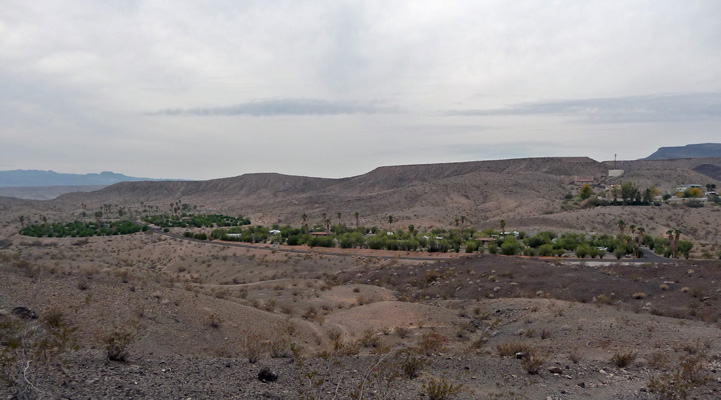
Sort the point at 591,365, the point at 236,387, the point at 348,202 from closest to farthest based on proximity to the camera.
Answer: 1. the point at 236,387
2. the point at 591,365
3. the point at 348,202

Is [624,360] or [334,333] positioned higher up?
[624,360]

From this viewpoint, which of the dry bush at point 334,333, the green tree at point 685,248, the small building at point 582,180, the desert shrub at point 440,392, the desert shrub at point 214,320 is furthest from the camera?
the small building at point 582,180

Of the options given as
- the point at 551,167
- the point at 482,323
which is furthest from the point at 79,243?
the point at 551,167

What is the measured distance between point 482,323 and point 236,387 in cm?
1287

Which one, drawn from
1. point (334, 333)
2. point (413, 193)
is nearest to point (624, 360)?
point (334, 333)

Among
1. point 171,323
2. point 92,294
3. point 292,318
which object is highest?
point 92,294

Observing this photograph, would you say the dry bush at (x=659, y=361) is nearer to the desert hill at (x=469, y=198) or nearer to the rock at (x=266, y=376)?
the rock at (x=266, y=376)

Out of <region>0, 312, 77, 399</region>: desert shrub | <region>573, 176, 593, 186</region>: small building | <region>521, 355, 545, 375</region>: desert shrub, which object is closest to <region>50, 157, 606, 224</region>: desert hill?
<region>573, 176, 593, 186</region>: small building

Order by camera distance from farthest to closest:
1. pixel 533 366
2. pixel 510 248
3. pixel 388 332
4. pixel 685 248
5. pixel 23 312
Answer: pixel 510 248 < pixel 685 248 < pixel 388 332 < pixel 23 312 < pixel 533 366

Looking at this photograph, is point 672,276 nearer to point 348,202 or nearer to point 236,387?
point 236,387

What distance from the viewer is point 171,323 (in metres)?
13.1

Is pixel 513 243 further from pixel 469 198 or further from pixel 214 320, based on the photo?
pixel 469 198

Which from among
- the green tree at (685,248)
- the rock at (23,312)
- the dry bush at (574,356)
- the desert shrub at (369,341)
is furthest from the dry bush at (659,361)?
the green tree at (685,248)

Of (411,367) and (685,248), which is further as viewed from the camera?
(685,248)
